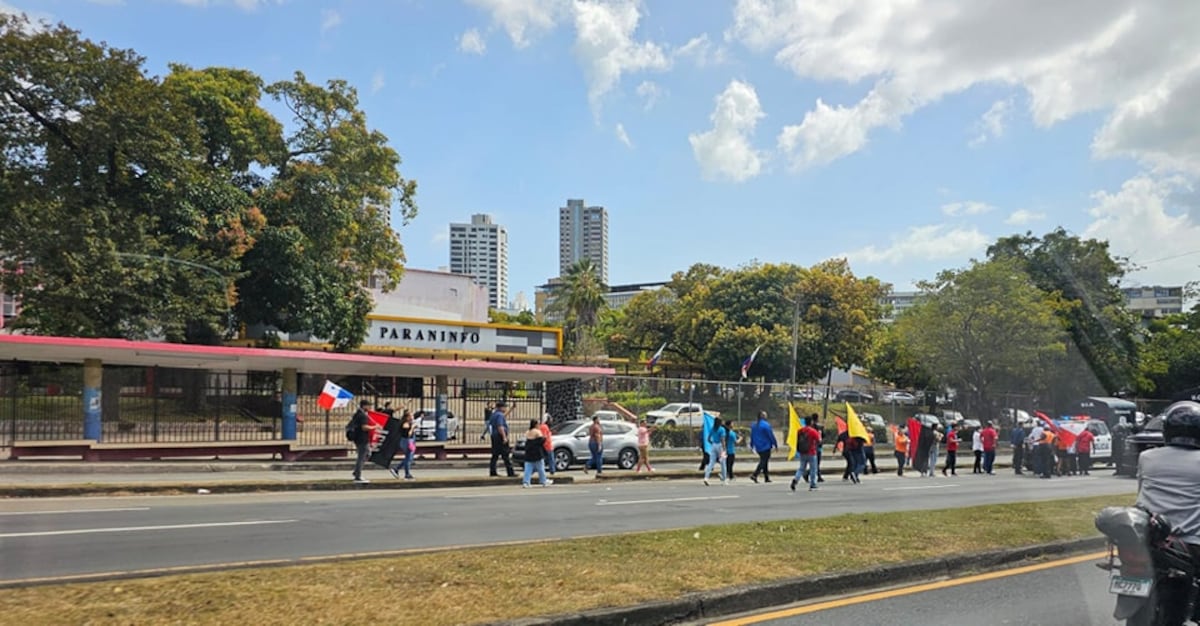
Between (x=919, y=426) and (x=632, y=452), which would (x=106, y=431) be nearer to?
(x=632, y=452)

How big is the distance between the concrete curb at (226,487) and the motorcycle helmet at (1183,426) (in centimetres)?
1498

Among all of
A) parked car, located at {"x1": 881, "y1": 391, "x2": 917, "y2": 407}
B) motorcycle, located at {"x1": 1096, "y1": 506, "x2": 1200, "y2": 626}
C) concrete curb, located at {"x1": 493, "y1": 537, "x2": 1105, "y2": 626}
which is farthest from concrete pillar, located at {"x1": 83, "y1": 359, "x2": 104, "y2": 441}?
parked car, located at {"x1": 881, "y1": 391, "x2": 917, "y2": 407}

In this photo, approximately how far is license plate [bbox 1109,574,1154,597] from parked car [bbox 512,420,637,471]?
18.2m

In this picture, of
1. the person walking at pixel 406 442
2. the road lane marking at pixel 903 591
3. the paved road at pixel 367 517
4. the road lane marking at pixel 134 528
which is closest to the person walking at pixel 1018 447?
the paved road at pixel 367 517

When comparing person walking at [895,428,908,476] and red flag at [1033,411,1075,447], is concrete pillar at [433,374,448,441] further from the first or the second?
red flag at [1033,411,1075,447]

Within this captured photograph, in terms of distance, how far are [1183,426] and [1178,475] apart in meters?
0.31

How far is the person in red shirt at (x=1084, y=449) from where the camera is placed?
1097 inches

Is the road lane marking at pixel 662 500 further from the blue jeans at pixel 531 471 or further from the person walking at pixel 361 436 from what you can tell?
the person walking at pixel 361 436

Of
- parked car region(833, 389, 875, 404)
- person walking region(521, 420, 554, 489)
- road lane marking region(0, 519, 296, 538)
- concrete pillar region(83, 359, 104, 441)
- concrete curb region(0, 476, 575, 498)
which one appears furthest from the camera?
parked car region(833, 389, 875, 404)

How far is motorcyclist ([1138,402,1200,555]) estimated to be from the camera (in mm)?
5453

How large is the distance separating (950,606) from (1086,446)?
2407cm

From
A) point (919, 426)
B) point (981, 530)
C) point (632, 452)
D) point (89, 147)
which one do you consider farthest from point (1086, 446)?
point (89, 147)

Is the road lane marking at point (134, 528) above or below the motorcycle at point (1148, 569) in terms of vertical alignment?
below

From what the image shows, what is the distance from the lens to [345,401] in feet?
73.5
